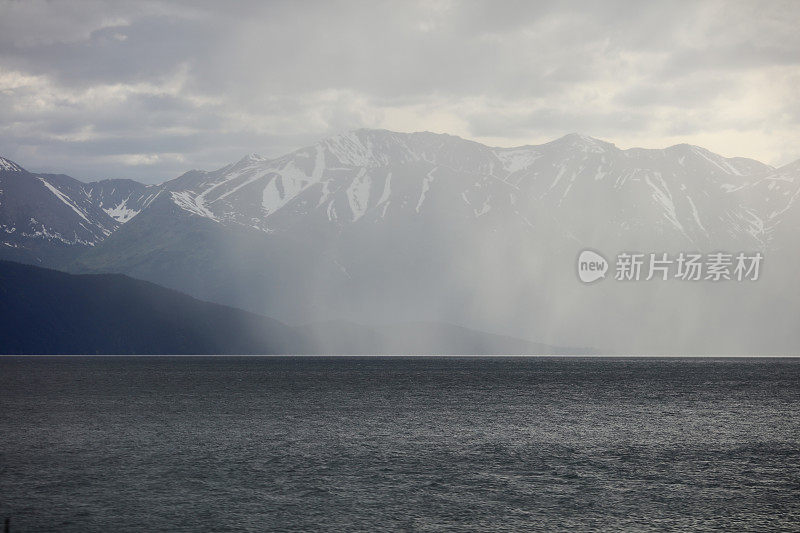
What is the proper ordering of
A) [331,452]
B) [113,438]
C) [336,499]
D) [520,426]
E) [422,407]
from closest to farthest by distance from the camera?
[336,499] < [331,452] < [113,438] < [520,426] < [422,407]

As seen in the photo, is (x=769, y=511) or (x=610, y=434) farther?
(x=610, y=434)

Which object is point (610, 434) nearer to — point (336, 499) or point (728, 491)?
point (728, 491)

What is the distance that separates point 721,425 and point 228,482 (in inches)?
3197

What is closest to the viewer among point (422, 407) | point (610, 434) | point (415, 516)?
point (415, 516)

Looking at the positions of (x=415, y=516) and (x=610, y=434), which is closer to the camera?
(x=415, y=516)

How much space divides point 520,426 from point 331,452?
3827cm

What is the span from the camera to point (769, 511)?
5978 centimetres

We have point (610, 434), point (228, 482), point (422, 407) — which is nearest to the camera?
point (228, 482)

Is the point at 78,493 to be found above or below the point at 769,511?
below

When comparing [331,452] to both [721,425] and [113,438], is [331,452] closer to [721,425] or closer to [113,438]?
[113,438]

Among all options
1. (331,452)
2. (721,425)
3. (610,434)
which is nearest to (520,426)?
(610,434)

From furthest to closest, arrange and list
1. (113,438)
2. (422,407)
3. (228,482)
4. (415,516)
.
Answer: (422,407) → (113,438) → (228,482) → (415,516)

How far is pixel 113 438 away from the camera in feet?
340

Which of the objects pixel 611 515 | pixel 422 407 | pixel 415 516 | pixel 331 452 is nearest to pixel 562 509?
pixel 611 515
